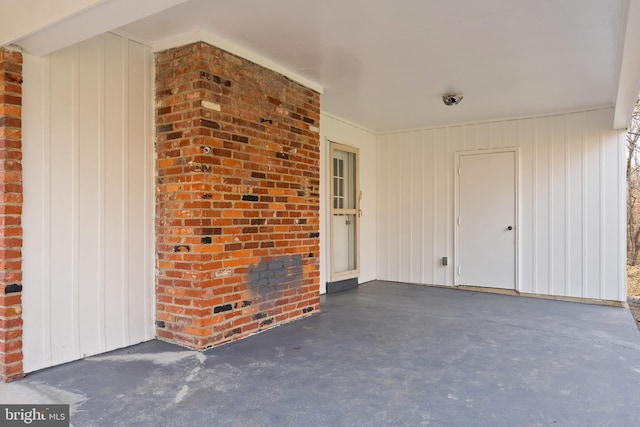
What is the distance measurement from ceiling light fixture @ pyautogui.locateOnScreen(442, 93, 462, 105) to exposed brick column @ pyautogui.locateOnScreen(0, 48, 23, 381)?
13.1 feet

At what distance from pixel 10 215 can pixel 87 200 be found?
20.0 inches

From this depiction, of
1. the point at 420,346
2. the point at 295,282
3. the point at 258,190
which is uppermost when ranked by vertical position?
the point at 258,190

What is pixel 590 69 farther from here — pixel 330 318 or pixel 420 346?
pixel 330 318

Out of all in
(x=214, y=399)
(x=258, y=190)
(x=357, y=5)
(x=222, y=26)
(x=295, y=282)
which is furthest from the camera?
(x=295, y=282)

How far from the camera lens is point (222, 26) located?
3.19 meters

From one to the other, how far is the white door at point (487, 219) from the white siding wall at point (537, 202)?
0.13 meters

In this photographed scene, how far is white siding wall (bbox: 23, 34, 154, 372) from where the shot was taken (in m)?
2.78

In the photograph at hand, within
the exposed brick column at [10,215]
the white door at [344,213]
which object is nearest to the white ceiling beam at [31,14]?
the exposed brick column at [10,215]

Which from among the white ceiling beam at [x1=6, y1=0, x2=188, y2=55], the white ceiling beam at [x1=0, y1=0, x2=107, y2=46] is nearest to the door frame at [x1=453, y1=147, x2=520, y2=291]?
the white ceiling beam at [x1=6, y1=0, x2=188, y2=55]

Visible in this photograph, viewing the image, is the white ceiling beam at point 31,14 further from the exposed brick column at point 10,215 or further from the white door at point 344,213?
the white door at point 344,213

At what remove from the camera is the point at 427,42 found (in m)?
3.45

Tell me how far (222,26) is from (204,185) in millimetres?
1202

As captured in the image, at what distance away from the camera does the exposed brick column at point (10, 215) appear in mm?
2600

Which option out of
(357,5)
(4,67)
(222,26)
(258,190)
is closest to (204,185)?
(258,190)
